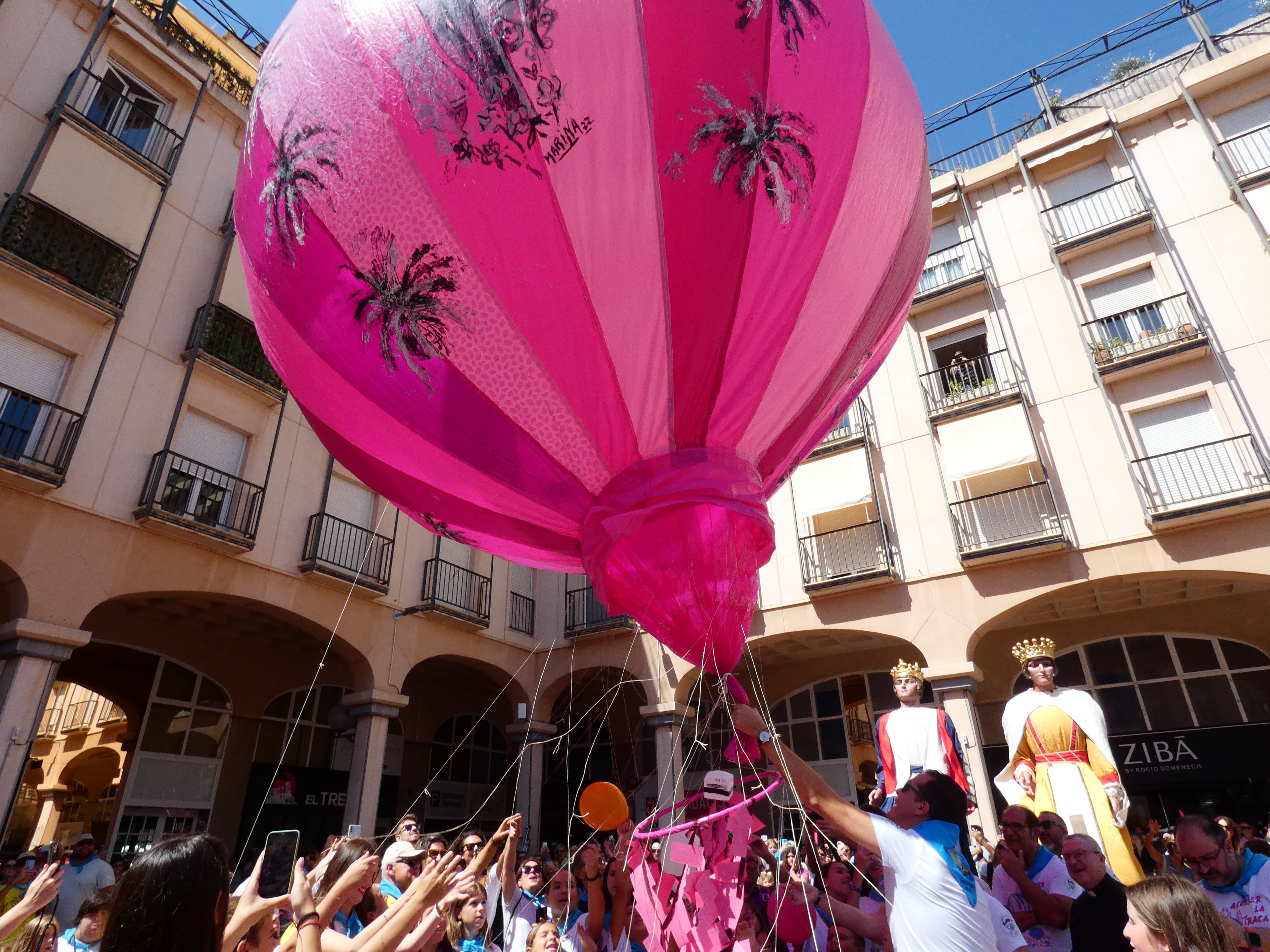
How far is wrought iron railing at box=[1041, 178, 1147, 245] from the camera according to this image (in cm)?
1134

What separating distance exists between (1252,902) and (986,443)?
886cm

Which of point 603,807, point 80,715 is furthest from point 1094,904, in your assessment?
point 80,715

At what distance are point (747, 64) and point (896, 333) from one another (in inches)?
69.6

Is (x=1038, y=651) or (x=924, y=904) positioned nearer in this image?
(x=924, y=904)

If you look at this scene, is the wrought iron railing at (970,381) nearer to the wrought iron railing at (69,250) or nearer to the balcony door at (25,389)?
the wrought iron railing at (69,250)

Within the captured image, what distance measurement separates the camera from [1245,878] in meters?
3.03

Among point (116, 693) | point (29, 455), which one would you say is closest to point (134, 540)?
point (29, 455)

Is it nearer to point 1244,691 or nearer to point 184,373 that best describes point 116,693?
point 184,373

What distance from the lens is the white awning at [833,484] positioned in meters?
11.7

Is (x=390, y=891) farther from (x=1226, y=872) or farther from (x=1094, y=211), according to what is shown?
(x=1094, y=211)

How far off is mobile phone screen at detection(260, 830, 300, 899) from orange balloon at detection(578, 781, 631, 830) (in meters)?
7.26

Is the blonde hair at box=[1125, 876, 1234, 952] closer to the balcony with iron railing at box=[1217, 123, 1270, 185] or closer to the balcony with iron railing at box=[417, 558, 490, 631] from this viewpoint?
the balcony with iron railing at box=[417, 558, 490, 631]

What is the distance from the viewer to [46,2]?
9492 millimetres

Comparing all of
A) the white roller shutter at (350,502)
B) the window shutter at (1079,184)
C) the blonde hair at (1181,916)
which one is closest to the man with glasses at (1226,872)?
the blonde hair at (1181,916)
